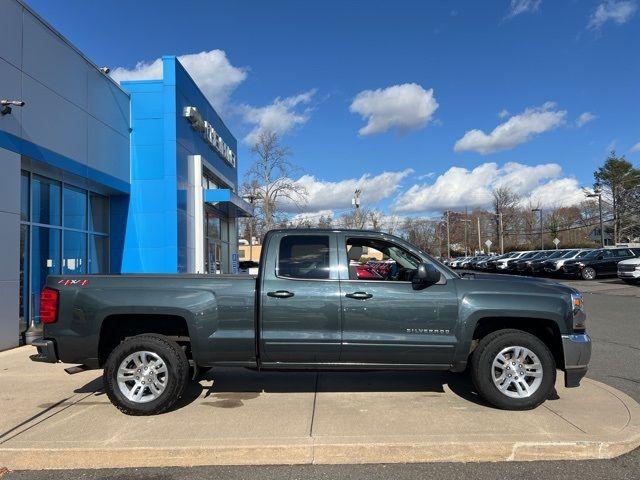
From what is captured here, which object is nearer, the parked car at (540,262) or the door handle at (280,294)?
the door handle at (280,294)

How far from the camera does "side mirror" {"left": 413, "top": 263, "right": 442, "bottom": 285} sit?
5.12m

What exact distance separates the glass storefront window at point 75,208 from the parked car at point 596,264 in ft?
83.4

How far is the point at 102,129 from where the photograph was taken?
1338 cm

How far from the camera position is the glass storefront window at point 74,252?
41.0 feet

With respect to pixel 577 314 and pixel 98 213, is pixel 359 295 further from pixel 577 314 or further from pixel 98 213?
pixel 98 213

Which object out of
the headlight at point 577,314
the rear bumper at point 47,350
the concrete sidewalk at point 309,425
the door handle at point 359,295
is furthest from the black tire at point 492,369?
the rear bumper at point 47,350

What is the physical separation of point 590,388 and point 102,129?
40.4ft

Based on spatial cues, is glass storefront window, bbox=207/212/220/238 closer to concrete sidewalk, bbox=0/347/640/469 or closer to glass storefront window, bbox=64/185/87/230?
glass storefront window, bbox=64/185/87/230

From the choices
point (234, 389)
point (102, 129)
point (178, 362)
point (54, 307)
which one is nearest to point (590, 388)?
point (234, 389)

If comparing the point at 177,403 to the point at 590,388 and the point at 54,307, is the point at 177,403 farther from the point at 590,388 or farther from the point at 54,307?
the point at 590,388

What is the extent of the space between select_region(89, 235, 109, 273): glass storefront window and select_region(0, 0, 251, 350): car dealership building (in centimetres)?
3

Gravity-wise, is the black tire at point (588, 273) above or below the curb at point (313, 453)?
above

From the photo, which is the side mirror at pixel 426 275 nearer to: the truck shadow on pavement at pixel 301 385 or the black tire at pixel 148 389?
the truck shadow on pavement at pixel 301 385

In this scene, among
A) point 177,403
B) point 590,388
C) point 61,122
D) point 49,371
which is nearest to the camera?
point 177,403
